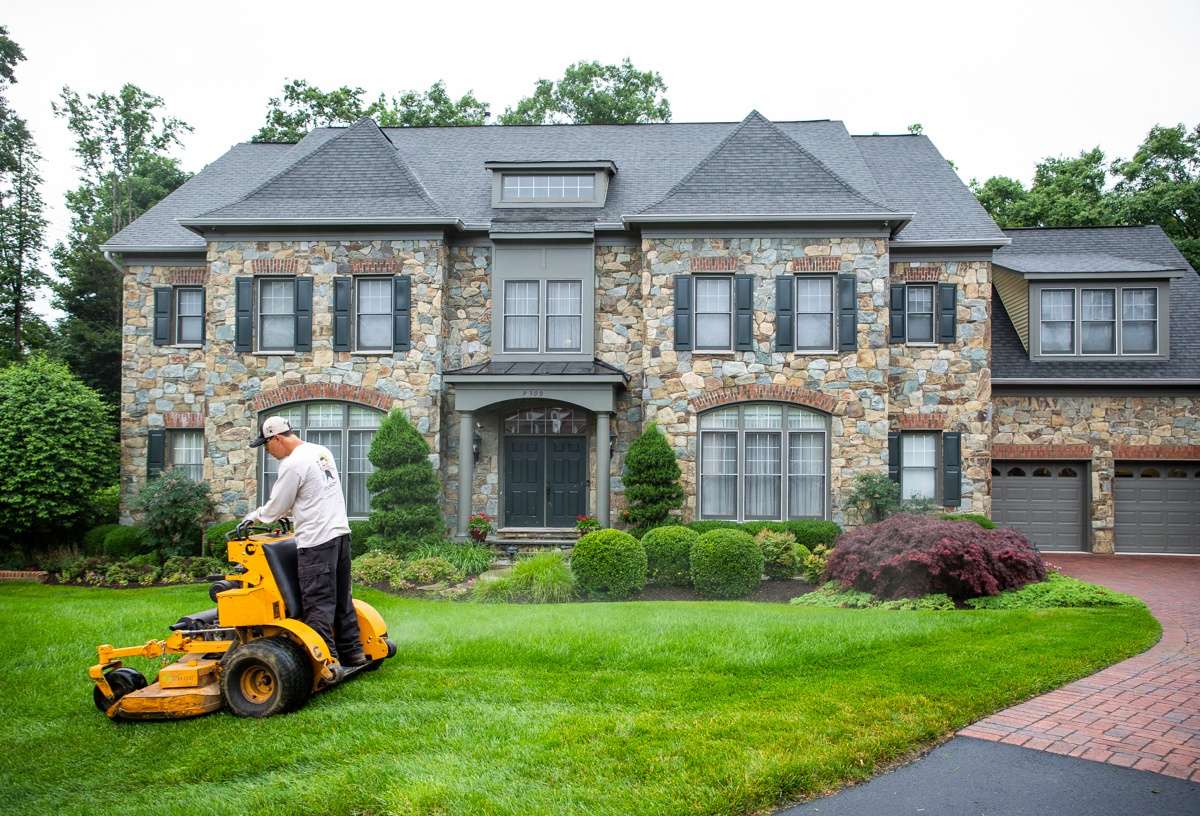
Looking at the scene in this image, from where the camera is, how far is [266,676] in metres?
6.58

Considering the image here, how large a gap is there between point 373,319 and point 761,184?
760cm

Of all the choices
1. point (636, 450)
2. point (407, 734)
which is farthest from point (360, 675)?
point (636, 450)

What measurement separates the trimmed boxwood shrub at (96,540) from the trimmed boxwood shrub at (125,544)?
0.28 m

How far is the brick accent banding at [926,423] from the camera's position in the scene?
17.8m

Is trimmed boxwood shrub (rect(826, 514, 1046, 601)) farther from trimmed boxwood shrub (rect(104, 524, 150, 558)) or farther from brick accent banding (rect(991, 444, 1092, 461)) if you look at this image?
trimmed boxwood shrub (rect(104, 524, 150, 558))

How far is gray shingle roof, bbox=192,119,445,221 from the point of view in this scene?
17.3 m

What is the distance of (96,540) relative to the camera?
1739 cm

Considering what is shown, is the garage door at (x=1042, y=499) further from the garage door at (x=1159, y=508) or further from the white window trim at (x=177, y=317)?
the white window trim at (x=177, y=317)

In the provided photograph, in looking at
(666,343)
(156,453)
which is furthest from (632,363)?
(156,453)

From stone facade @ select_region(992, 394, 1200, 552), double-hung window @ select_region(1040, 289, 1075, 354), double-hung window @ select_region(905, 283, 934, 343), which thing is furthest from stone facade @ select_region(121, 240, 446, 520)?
double-hung window @ select_region(1040, 289, 1075, 354)

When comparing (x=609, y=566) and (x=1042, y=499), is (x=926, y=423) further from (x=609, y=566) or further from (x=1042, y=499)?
(x=609, y=566)

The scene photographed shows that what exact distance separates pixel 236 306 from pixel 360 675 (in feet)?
39.2

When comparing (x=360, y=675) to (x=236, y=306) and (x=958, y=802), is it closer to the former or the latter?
(x=958, y=802)

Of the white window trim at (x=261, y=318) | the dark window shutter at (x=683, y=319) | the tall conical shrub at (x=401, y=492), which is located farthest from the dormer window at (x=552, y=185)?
the tall conical shrub at (x=401, y=492)
